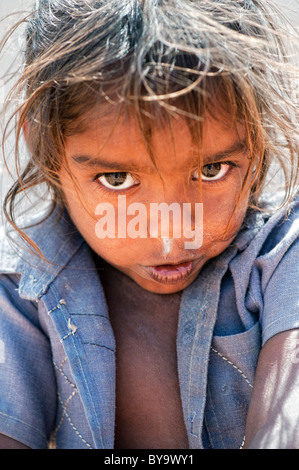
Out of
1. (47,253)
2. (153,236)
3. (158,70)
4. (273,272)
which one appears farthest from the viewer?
(47,253)

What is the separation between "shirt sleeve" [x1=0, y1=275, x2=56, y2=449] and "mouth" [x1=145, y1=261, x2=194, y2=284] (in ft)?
0.80

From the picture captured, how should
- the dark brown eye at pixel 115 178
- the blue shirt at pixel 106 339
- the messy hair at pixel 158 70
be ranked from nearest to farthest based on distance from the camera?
the messy hair at pixel 158 70, the dark brown eye at pixel 115 178, the blue shirt at pixel 106 339

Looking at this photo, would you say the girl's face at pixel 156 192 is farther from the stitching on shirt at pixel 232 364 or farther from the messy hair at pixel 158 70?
the stitching on shirt at pixel 232 364

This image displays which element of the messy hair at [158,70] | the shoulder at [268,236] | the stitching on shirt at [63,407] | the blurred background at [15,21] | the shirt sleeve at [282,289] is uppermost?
the blurred background at [15,21]

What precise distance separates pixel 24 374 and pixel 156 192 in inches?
15.4

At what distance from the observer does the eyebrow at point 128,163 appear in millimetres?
929

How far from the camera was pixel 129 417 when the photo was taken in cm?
112

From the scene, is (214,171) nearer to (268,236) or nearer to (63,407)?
(268,236)

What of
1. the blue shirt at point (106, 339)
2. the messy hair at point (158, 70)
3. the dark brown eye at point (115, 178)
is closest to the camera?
the messy hair at point (158, 70)

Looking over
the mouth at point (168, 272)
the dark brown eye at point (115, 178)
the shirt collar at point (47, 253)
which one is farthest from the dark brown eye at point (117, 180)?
the shirt collar at point (47, 253)

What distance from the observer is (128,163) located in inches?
36.3

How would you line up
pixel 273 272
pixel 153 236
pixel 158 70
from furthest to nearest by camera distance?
1. pixel 273 272
2. pixel 153 236
3. pixel 158 70

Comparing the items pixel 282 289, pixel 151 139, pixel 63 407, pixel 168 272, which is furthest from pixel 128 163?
pixel 63 407
